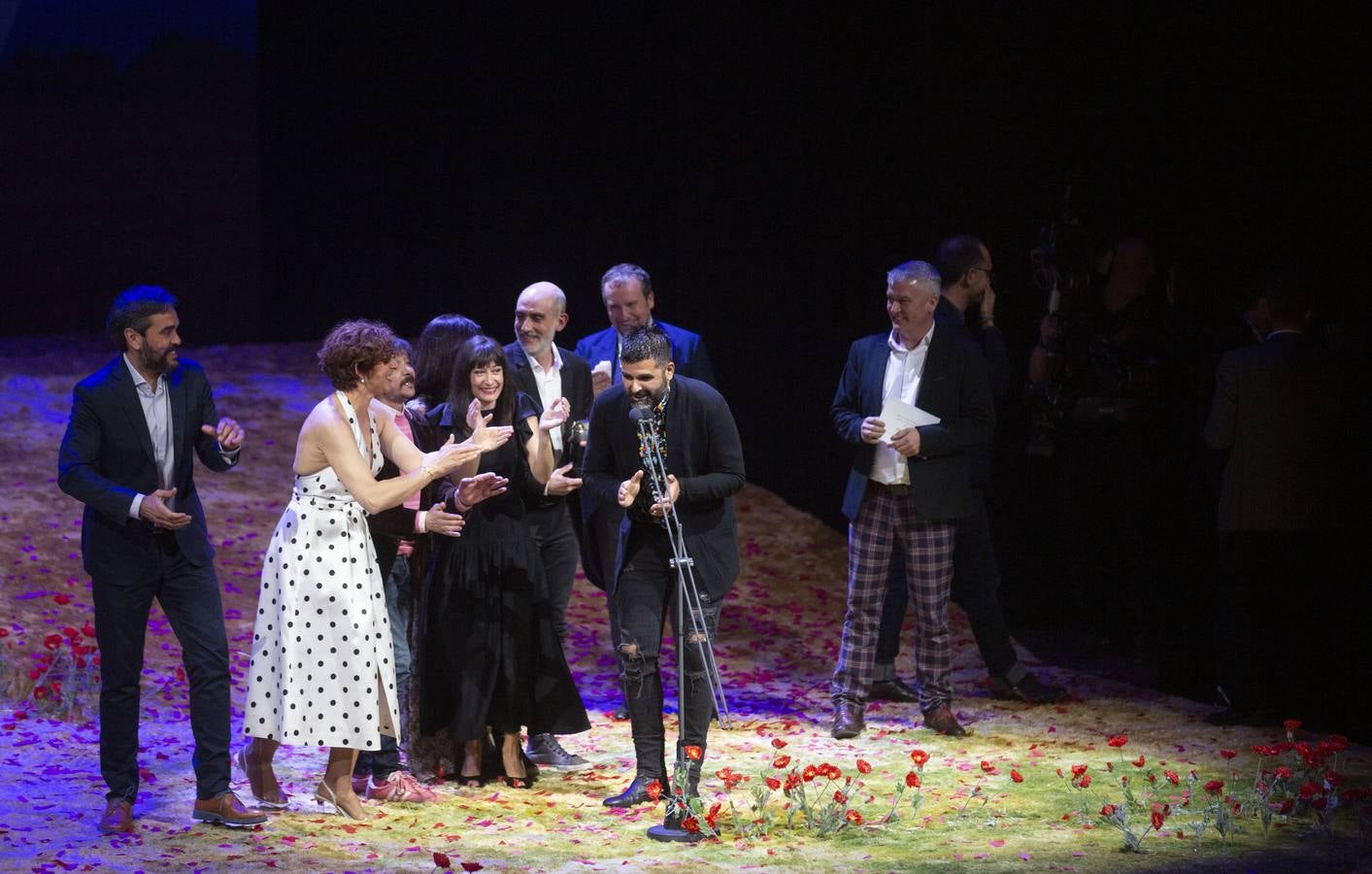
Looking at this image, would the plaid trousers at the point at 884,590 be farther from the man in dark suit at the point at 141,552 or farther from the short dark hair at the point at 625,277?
the man in dark suit at the point at 141,552

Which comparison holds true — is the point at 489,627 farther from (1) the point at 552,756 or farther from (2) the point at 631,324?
(2) the point at 631,324

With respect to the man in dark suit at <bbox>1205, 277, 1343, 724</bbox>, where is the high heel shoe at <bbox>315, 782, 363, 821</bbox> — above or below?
below

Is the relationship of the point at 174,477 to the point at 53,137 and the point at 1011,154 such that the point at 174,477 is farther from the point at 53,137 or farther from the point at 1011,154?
the point at 53,137

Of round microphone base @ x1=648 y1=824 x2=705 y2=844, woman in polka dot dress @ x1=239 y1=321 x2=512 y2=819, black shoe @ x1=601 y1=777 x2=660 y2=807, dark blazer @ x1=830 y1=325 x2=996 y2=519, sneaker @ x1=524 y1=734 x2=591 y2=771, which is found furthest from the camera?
dark blazer @ x1=830 y1=325 x2=996 y2=519

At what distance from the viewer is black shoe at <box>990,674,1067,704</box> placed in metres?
6.38

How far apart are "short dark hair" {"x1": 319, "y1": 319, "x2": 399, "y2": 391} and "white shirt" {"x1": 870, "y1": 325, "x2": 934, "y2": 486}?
2048mm

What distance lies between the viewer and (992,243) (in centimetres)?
719

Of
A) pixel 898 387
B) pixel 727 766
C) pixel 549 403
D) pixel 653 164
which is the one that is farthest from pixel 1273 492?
pixel 653 164

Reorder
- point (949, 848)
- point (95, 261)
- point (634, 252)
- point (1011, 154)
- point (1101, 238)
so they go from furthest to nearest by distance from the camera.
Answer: point (95, 261), point (634, 252), point (1011, 154), point (1101, 238), point (949, 848)

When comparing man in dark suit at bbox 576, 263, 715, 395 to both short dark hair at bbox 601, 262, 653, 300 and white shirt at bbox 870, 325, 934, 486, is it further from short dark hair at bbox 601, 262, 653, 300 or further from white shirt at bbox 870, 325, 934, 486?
white shirt at bbox 870, 325, 934, 486

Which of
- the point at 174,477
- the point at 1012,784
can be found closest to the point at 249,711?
the point at 174,477

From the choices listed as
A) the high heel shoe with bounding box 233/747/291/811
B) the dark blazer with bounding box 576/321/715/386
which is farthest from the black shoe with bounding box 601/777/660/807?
the dark blazer with bounding box 576/321/715/386

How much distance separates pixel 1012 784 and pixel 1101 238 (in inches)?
96.6

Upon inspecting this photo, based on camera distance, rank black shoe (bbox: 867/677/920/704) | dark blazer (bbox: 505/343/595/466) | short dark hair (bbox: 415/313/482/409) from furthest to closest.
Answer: black shoe (bbox: 867/677/920/704), dark blazer (bbox: 505/343/595/466), short dark hair (bbox: 415/313/482/409)
